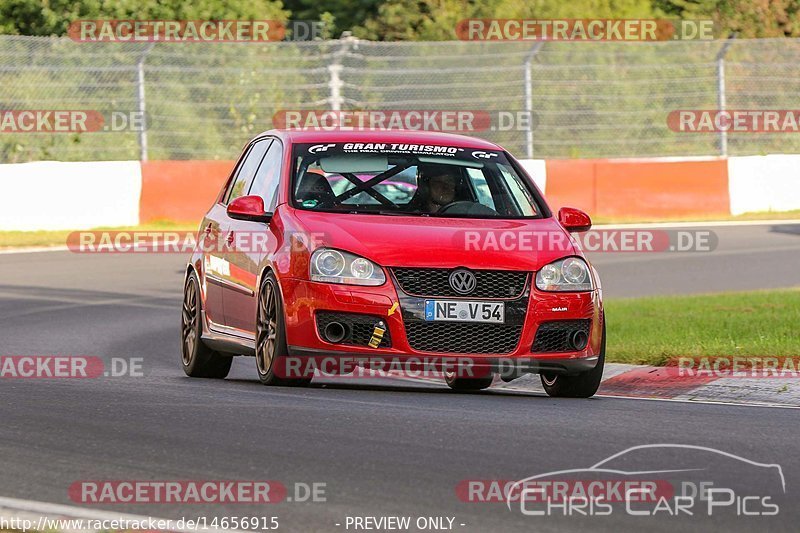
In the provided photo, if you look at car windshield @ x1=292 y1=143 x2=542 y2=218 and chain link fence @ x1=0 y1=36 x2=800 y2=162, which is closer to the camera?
car windshield @ x1=292 y1=143 x2=542 y2=218

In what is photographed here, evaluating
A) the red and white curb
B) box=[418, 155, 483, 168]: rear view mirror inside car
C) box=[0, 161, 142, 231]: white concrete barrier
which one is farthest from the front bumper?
box=[0, 161, 142, 231]: white concrete barrier

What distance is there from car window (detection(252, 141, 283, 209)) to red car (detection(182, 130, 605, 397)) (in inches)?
0.7

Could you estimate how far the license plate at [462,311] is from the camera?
365 inches

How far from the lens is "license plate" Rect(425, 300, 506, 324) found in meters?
9.27

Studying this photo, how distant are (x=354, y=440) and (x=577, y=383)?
111 inches

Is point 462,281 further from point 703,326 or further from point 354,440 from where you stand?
point 703,326

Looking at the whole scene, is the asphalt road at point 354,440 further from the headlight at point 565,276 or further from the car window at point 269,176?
the car window at point 269,176

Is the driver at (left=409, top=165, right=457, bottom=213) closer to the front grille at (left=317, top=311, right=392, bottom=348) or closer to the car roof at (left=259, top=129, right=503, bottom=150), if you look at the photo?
the car roof at (left=259, top=129, right=503, bottom=150)

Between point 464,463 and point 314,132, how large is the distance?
4.19 metres

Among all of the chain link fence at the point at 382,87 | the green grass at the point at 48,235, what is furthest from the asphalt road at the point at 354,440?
the chain link fence at the point at 382,87

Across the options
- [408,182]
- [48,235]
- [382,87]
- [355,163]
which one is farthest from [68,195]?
[408,182]

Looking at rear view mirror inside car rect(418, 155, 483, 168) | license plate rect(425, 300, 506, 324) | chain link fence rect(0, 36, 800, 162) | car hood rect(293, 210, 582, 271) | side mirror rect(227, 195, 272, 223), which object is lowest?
license plate rect(425, 300, 506, 324)

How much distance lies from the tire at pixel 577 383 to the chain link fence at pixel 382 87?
18.2 meters

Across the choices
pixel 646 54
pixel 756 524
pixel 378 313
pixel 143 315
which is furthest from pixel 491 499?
pixel 646 54
